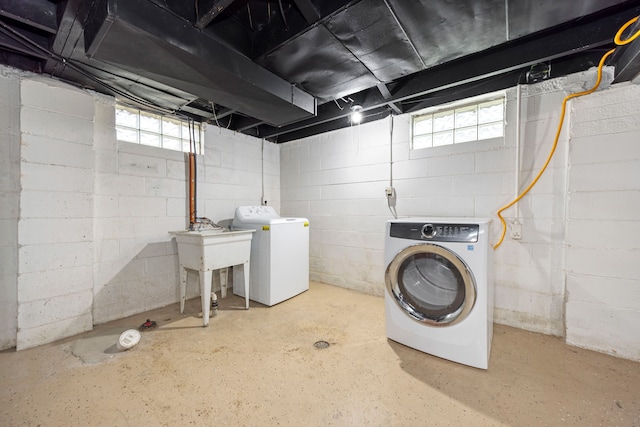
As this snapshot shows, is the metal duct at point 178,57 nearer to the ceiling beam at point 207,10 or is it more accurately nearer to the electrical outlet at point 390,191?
the ceiling beam at point 207,10

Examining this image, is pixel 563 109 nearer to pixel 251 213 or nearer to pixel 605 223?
pixel 605 223

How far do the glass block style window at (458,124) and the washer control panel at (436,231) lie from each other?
1.17m

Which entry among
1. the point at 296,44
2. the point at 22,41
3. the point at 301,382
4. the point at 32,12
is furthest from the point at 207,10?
the point at 301,382

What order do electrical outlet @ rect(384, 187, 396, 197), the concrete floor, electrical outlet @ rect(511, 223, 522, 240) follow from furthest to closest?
electrical outlet @ rect(384, 187, 396, 197)
electrical outlet @ rect(511, 223, 522, 240)
the concrete floor

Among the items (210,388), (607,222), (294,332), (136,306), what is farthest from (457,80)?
(136,306)

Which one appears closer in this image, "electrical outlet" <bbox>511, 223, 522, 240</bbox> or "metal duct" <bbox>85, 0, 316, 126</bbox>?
"metal duct" <bbox>85, 0, 316, 126</bbox>

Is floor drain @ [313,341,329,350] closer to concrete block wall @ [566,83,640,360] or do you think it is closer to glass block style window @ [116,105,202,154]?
concrete block wall @ [566,83,640,360]

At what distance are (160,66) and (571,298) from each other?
334cm

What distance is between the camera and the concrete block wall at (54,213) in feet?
5.87

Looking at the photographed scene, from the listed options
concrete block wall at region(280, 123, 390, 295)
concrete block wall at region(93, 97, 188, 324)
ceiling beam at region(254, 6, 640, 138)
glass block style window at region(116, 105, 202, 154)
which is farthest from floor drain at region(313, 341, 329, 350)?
glass block style window at region(116, 105, 202, 154)

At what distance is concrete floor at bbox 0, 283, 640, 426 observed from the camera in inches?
47.6

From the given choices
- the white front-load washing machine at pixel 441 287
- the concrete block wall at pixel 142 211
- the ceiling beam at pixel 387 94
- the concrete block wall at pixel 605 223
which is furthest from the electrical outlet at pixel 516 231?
the concrete block wall at pixel 142 211

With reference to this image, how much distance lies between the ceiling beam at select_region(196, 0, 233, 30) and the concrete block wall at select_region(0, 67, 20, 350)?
160 cm

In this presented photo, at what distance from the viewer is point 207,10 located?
1.38 m
